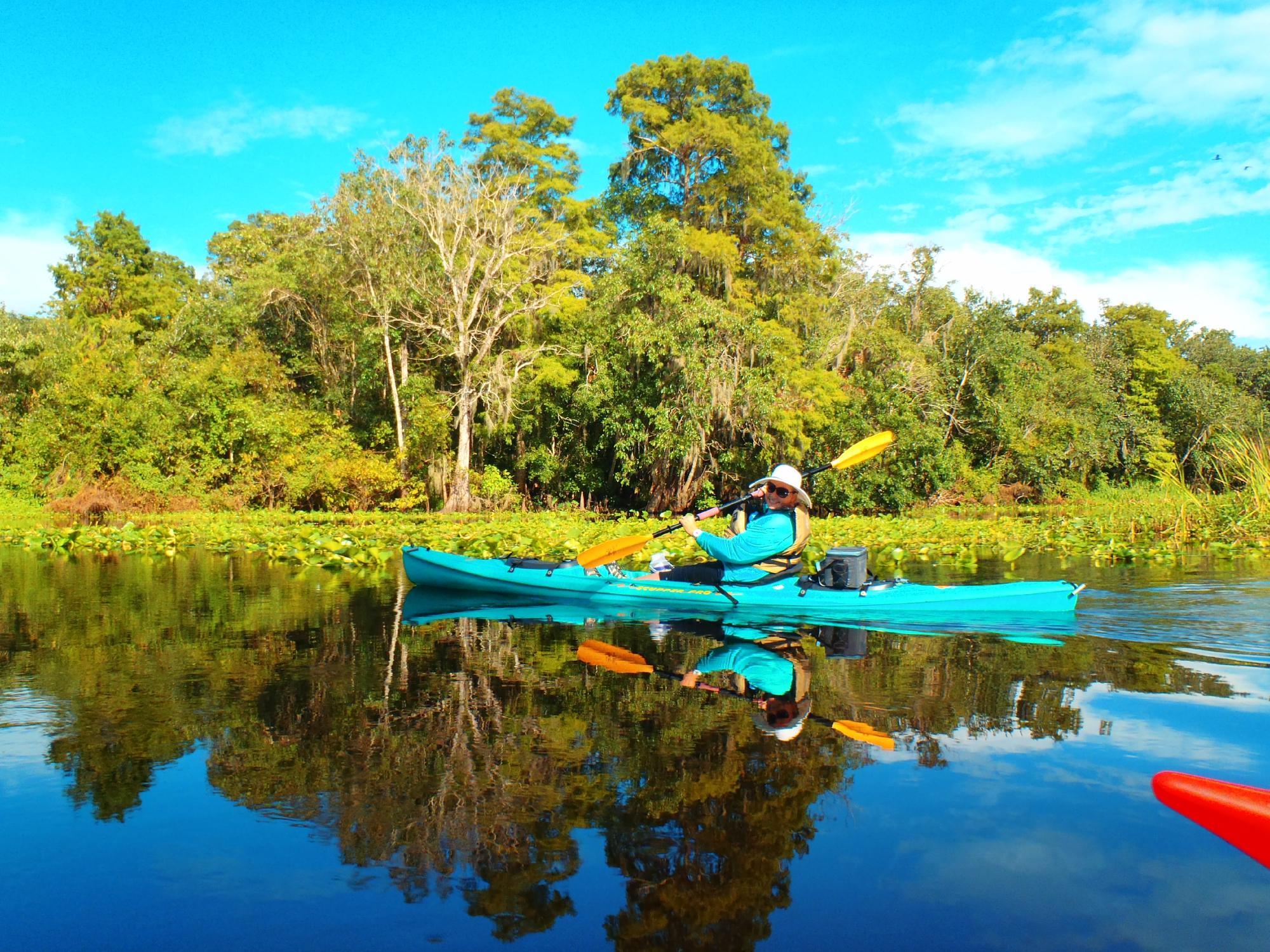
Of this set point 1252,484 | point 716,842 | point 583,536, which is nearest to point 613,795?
point 716,842

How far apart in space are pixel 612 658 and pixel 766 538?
1.82m

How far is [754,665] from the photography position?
5891mm

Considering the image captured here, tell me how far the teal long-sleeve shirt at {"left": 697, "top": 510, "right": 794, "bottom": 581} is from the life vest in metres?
0.03

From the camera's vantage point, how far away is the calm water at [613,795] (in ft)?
8.79

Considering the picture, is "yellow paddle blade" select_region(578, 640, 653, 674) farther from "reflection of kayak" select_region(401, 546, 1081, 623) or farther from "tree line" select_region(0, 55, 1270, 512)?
"tree line" select_region(0, 55, 1270, 512)

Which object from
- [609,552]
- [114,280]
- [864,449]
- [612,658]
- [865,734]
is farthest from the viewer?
[114,280]

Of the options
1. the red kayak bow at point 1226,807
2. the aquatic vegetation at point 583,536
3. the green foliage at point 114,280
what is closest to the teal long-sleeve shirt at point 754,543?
the aquatic vegetation at point 583,536

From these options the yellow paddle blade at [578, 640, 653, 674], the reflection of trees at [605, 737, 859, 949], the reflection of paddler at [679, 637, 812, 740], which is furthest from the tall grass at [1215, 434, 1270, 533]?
the reflection of trees at [605, 737, 859, 949]

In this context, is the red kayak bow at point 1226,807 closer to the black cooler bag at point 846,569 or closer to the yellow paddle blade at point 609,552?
the black cooler bag at point 846,569

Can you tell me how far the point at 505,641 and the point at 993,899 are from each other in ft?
14.5

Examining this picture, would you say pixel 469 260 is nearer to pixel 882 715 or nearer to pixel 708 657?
pixel 708 657

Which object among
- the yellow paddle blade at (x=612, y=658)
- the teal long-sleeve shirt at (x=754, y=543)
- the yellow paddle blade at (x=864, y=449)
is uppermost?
the yellow paddle blade at (x=864, y=449)

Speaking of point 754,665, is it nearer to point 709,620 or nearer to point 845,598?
point 845,598

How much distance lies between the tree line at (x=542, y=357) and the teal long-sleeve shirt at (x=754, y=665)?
12.9 metres
